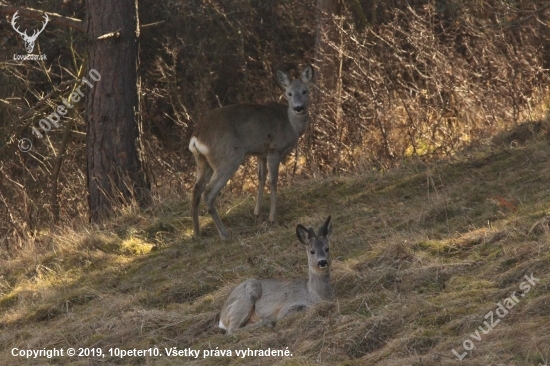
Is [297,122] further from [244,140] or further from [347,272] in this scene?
[347,272]

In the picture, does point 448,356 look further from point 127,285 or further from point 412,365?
point 127,285

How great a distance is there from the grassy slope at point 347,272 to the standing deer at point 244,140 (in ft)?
1.41

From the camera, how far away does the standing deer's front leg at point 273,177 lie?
1140 cm

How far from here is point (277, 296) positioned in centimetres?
801

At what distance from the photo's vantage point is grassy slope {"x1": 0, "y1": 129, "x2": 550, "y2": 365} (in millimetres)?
6941

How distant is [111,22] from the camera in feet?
41.7

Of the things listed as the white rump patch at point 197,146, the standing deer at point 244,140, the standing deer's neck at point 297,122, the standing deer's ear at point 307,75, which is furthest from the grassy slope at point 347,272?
A: the standing deer's ear at point 307,75

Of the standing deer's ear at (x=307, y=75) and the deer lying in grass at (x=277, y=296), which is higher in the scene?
the standing deer's ear at (x=307, y=75)

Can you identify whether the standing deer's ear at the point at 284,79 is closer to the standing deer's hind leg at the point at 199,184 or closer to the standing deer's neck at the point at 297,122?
the standing deer's neck at the point at 297,122

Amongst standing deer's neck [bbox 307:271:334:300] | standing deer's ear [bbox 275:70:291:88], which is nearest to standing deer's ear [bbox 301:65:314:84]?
standing deer's ear [bbox 275:70:291:88]

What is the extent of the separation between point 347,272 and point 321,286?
21.8 inches

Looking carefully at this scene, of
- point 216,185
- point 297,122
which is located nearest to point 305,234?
point 216,185

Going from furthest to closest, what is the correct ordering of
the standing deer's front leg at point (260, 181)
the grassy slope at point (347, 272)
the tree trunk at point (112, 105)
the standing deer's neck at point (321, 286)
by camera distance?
1. the tree trunk at point (112, 105)
2. the standing deer's front leg at point (260, 181)
3. the standing deer's neck at point (321, 286)
4. the grassy slope at point (347, 272)

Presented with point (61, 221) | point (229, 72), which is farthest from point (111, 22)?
point (229, 72)
